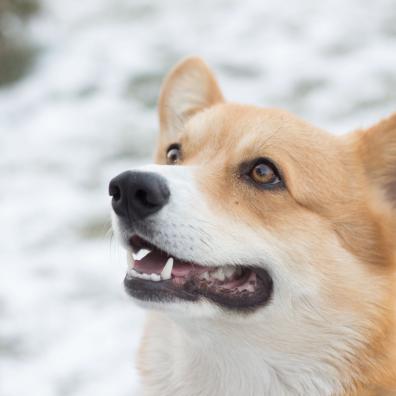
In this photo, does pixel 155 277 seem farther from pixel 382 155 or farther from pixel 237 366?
pixel 382 155

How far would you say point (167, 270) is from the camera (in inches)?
104

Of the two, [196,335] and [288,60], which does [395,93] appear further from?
[196,335]

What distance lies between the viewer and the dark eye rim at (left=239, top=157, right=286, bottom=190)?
2.85 meters

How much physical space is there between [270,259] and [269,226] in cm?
13

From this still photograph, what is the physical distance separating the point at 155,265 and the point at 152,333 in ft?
1.85

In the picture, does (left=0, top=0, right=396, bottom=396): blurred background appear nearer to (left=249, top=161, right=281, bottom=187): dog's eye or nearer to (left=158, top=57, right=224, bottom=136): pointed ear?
(left=158, top=57, right=224, bottom=136): pointed ear

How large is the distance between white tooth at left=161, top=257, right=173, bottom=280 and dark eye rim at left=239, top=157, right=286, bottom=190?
0.47 meters

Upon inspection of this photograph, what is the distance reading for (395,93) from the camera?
6328 millimetres

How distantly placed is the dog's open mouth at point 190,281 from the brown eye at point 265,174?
0.35 meters

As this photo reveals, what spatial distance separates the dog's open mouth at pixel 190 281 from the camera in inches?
103

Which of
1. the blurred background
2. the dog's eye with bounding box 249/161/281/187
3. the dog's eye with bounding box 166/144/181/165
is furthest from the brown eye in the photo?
the blurred background

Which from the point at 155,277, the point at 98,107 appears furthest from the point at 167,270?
the point at 98,107

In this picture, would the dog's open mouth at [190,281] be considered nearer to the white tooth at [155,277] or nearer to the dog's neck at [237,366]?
the white tooth at [155,277]

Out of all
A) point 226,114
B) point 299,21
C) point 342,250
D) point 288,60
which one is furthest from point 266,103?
point 342,250
